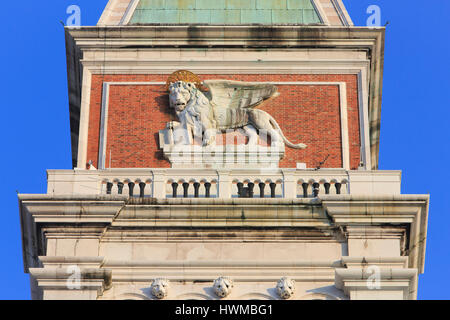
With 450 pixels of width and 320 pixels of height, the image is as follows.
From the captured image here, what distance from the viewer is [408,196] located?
2914 centimetres

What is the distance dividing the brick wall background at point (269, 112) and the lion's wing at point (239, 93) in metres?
0.27

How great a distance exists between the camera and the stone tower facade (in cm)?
2859

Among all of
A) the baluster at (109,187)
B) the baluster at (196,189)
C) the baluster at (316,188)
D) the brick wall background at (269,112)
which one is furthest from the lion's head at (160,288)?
the brick wall background at (269,112)

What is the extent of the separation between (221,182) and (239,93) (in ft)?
13.8

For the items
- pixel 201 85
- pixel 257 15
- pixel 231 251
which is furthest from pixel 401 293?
pixel 257 15

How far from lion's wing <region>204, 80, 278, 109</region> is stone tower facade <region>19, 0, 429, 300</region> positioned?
38 millimetres

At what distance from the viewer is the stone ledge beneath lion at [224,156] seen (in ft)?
106

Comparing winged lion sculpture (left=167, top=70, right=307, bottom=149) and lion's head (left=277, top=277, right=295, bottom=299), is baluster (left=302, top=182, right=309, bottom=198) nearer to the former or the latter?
lion's head (left=277, top=277, right=295, bottom=299)

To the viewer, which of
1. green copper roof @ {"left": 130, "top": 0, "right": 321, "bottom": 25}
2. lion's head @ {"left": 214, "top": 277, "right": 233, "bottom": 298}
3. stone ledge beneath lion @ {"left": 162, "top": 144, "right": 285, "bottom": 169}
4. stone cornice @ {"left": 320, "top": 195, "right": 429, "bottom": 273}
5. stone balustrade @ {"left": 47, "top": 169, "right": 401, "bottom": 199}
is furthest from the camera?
green copper roof @ {"left": 130, "top": 0, "right": 321, "bottom": 25}

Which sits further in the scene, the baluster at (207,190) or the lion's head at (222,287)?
the baluster at (207,190)

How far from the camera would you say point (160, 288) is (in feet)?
92.4

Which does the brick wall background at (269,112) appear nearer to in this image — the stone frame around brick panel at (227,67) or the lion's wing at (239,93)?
the stone frame around brick panel at (227,67)

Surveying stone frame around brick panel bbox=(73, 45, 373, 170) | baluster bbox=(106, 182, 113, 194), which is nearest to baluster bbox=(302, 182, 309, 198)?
baluster bbox=(106, 182, 113, 194)

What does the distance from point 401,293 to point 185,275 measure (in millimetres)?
4069
